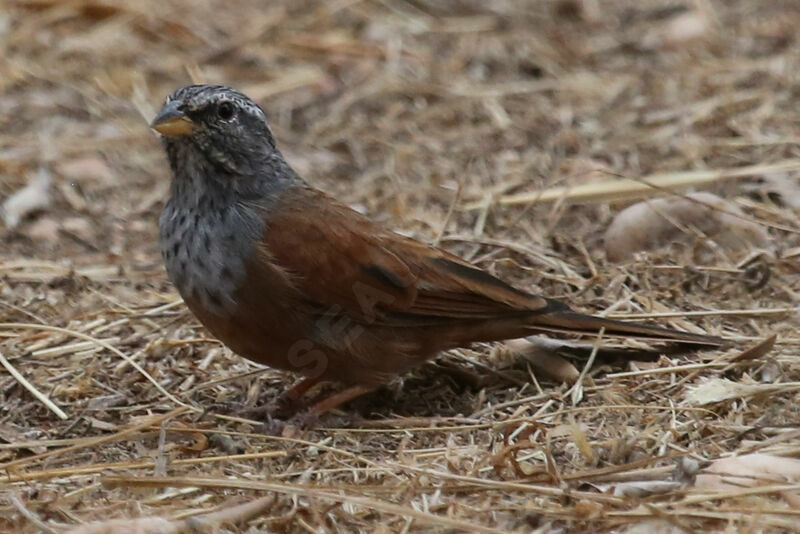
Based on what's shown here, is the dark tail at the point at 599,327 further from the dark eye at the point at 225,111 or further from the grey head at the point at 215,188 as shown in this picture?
the dark eye at the point at 225,111

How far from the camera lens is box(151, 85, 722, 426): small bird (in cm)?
456

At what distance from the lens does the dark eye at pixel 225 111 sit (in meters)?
4.84

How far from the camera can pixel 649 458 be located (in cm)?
402

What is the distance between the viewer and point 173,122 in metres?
4.76

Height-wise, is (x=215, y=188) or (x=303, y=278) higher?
(x=215, y=188)

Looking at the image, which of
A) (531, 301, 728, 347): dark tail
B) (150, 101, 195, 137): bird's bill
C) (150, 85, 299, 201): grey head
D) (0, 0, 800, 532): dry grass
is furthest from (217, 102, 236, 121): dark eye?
(531, 301, 728, 347): dark tail

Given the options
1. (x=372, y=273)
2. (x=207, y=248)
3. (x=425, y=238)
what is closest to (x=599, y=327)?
(x=372, y=273)

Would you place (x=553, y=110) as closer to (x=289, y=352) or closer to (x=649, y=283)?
(x=649, y=283)

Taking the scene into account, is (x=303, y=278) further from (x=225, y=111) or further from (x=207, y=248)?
(x=225, y=111)

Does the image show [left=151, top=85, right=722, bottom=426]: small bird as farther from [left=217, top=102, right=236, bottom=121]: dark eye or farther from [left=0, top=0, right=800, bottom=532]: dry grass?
[left=0, top=0, right=800, bottom=532]: dry grass

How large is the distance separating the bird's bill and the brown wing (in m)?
0.42

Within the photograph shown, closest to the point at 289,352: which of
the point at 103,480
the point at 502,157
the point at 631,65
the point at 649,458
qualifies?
the point at 103,480

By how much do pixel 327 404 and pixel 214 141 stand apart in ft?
3.30

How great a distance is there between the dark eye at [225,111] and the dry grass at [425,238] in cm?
96
